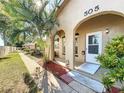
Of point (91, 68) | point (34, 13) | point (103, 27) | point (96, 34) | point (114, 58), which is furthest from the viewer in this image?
point (34, 13)

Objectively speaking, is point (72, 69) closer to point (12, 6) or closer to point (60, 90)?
point (60, 90)

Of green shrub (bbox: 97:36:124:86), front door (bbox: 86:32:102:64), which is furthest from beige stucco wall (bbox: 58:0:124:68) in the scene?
green shrub (bbox: 97:36:124:86)

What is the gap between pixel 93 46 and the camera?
40.8ft

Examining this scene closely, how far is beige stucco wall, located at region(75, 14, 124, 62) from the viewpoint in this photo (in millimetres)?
10085

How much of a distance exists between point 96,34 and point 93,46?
101 cm

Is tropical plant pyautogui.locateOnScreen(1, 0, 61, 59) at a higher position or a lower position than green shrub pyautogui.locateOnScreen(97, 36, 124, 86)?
higher

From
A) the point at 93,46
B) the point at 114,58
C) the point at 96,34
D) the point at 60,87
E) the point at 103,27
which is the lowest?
the point at 60,87

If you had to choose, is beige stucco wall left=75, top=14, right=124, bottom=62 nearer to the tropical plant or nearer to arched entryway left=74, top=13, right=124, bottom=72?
arched entryway left=74, top=13, right=124, bottom=72

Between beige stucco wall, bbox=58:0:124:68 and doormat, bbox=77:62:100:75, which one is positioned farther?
doormat, bbox=77:62:100:75

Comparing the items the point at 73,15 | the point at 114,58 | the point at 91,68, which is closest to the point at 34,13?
the point at 73,15

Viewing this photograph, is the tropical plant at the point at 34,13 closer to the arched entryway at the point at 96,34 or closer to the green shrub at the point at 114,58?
the arched entryway at the point at 96,34

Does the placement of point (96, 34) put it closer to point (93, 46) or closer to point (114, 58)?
point (93, 46)

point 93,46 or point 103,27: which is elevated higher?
point 103,27

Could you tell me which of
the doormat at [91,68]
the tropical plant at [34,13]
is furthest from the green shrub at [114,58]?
the tropical plant at [34,13]
